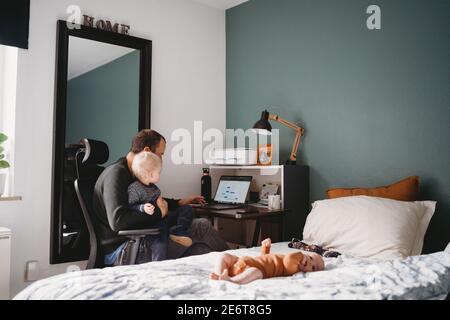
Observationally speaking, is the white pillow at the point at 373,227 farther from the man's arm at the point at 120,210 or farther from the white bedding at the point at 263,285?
the man's arm at the point at 120,210

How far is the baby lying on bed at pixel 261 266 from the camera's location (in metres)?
1.57

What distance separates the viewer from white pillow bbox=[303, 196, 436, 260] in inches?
83.7

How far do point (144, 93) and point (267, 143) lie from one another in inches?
45.8

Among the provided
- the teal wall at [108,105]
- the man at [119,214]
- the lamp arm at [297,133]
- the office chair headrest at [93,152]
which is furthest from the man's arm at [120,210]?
the lamp arm at [297,133]

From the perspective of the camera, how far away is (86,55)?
3008 millimetres

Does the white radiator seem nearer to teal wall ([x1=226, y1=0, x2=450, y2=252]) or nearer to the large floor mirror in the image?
the large floor mirror

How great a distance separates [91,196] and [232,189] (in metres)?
1.53

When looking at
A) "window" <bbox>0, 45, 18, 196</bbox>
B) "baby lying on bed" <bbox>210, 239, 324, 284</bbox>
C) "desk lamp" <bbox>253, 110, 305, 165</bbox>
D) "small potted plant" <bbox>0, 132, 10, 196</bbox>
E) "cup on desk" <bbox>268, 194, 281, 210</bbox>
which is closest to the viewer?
"baby lying on bed" <bbox>210, 239, 324, 284</bbox>

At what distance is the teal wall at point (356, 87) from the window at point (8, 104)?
195 centimetres

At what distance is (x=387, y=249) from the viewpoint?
6.89ft

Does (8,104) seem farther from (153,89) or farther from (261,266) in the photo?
(261,266)

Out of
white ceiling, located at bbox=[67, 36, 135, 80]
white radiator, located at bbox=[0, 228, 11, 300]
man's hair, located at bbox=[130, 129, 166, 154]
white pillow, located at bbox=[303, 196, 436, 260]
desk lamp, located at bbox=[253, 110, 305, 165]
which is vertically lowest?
white radiator, located at bbox=[0, 228, 11, 300]

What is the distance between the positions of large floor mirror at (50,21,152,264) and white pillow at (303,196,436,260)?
169 cm

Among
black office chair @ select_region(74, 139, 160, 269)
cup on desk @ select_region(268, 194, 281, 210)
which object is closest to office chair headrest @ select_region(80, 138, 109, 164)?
black office chair @ select_region(74, 139, 160, 269)
